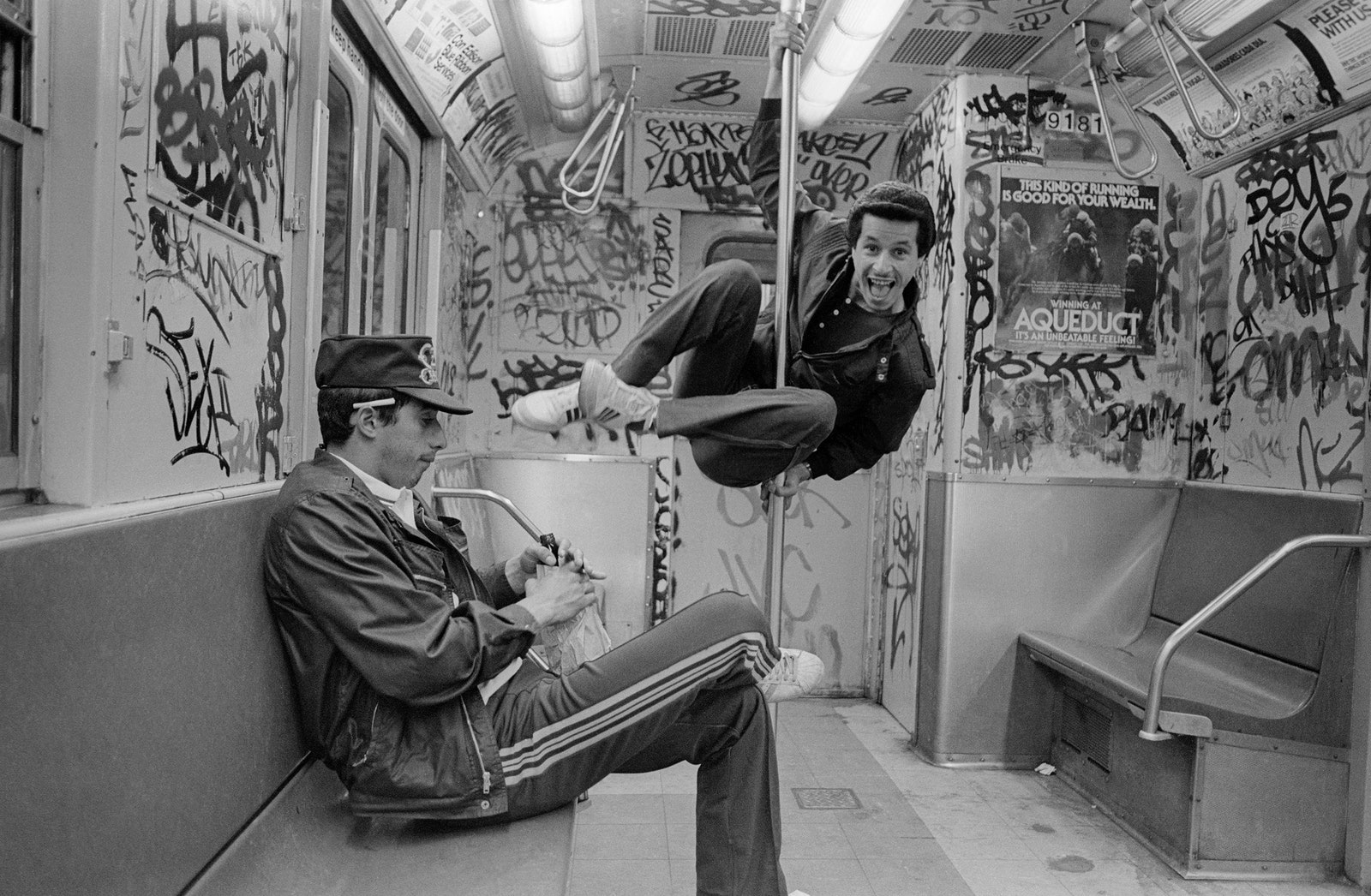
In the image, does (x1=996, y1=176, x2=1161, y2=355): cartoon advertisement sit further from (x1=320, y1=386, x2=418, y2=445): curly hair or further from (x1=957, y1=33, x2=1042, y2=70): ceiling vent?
(x1=320, y1=386, x2=418, y2=445): curly hair

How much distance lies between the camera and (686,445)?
6.18m

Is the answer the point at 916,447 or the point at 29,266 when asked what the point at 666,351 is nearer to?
the point at 29,266

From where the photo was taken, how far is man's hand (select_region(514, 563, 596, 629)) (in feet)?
8.07

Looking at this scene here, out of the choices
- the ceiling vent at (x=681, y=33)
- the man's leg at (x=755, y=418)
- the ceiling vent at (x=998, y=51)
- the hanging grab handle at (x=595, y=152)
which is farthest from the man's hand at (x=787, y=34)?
the hanging grab handle at (x=595, y=152)

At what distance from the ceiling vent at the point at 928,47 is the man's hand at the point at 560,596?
3.35m

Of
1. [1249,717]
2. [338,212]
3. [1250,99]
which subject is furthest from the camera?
[1250,99]

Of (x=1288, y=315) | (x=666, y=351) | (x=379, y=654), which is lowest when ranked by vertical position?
(x=379, y=654)

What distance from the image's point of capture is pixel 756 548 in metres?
6.34

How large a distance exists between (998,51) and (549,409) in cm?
343

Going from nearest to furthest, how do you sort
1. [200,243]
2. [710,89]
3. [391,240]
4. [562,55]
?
1. [200,243]
2. [391,240]
3. [562,55]
4. [710,89]

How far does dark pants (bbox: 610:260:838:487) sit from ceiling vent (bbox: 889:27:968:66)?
2.64 metres

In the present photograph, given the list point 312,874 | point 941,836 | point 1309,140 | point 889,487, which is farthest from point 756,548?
point 312,874

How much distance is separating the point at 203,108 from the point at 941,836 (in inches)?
144

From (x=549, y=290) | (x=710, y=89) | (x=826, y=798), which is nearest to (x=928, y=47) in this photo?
(x=710, y=89)
